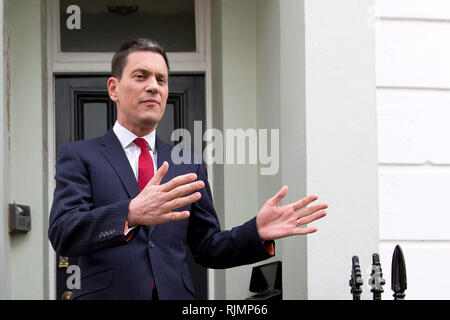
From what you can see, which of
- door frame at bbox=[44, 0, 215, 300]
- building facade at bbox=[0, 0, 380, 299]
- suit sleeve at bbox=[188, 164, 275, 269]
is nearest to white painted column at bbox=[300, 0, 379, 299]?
building facade at bbox=[0, 0, 380, 299]

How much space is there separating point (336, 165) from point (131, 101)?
3.59ft

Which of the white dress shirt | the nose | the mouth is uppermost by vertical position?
the nose

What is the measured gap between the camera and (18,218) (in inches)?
172

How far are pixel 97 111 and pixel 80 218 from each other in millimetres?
2613

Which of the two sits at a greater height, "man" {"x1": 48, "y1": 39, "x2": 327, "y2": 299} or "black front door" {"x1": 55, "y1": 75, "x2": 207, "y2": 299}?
"black front door" {"x1": 55, "y1": 75, "x2": 207, "y2": 299}

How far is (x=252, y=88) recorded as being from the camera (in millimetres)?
4949

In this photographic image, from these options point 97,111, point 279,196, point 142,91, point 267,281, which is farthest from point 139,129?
point 97,111

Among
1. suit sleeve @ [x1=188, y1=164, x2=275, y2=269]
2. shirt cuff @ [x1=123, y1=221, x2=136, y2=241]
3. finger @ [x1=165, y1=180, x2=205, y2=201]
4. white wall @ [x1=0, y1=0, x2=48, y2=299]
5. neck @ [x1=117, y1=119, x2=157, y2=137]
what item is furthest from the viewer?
white wall @ [x1=0, y1=0, x2=48, y2=299]

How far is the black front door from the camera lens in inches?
202

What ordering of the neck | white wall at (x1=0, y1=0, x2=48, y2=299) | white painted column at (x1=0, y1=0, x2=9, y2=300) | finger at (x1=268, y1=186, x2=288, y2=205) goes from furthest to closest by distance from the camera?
white wall at (x1=0, y1=0, x2=48, y2=299) < white painted column at (x1=0, y1=0, x2=9, y2=300) < the neck < finger at (x1=268, y1=186, x2=288, y2=205)

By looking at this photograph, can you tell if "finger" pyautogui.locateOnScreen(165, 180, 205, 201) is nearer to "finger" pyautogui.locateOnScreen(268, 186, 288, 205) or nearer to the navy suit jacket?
the navy suit jacket

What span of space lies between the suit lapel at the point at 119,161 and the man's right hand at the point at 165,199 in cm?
34

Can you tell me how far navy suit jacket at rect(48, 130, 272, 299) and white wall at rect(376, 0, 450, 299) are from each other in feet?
3.26

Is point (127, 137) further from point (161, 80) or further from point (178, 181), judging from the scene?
point (178, 181)
